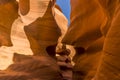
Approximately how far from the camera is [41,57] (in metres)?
0.91

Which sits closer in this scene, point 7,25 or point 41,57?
point 41,57

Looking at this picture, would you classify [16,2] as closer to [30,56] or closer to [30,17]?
[30,17]

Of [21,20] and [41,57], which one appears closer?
[41,57]

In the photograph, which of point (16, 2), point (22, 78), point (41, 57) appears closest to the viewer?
point (22, 78)

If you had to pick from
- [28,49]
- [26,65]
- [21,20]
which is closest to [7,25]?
[21,20]

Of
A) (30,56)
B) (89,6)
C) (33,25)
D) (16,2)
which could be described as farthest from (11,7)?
(89,6)

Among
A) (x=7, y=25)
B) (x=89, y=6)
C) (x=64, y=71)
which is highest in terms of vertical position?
(x=89, y=6)

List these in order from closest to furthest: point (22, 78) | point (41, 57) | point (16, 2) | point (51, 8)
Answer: point (22, 78) → point (41, 57) → point (51, 8) → point (16, 2)

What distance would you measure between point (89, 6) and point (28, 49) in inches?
11.0

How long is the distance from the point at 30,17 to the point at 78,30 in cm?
24

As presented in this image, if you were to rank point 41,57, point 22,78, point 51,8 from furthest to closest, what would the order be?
point 51,8 → point 41,57 → point 22,78

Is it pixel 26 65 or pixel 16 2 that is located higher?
pixel 16 2

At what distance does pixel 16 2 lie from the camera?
1131mm

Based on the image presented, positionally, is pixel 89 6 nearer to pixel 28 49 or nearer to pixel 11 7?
pixel 28 49
